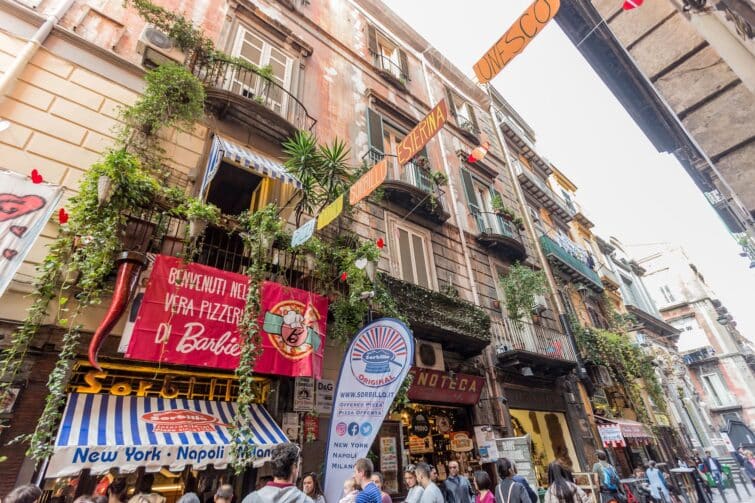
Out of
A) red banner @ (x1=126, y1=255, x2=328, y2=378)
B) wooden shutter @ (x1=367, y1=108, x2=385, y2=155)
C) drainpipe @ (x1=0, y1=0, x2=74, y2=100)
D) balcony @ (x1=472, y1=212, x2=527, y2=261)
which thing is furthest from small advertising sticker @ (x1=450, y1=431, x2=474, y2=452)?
drainpipe @ (x1=0, y1=0, x2=74, y2=100)

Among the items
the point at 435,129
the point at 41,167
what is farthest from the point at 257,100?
the point at 435,129

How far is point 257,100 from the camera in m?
8.35

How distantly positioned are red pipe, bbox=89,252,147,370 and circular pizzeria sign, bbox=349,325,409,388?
11.0ft

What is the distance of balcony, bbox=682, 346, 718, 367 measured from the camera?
32.3 m

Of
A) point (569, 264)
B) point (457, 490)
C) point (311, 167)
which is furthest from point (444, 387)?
point (569, 264)

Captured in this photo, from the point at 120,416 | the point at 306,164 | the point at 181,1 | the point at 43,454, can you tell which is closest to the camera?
the point at 43,454

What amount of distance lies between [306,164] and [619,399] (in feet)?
56.5

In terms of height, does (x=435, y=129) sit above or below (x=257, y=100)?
below

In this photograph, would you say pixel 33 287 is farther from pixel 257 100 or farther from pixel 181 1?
pixel 181 1

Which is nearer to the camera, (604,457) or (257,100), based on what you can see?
(257,100)

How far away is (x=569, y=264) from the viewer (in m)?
17.0

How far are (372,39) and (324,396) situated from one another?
1458 cm

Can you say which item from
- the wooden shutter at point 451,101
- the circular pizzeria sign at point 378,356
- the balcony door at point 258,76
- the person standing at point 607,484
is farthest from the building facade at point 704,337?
the balcony door at point 258,76

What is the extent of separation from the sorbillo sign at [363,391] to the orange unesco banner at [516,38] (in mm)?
4123
